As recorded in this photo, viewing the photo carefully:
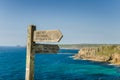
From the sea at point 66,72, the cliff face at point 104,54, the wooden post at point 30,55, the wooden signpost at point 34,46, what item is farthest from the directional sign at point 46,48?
the cliff face at point 104,54

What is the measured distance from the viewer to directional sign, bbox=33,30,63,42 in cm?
737

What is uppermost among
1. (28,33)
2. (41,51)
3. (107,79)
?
(28,33)

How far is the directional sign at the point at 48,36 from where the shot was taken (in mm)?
7371

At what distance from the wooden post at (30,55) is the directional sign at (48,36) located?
0.16 m

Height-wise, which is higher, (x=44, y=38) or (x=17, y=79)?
(x=44, y=38)

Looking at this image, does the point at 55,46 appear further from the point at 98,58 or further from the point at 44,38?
the point at 98,58

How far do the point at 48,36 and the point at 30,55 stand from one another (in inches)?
35.6

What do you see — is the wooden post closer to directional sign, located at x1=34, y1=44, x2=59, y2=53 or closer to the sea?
directional sign, located at x1=34, y1=44, x2=59, y2=53

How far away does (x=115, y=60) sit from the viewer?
92.0 metres

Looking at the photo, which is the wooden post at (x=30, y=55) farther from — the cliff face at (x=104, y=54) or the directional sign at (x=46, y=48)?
the cliff face at (x=104, y=54)

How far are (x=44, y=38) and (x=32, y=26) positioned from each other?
0.69 meters

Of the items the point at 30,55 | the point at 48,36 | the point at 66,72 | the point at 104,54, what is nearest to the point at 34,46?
the point at 30,55

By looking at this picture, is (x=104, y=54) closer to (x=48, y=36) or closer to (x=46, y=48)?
(x=46, y=48)

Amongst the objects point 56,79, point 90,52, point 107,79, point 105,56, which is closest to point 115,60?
point 105,56
